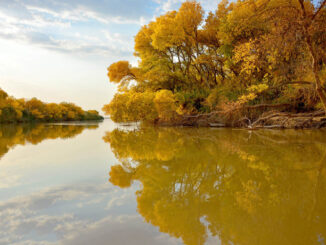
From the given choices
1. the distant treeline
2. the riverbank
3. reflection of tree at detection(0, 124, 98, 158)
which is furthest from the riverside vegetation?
the distant treeline

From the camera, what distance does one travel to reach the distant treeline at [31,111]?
38.6 meters

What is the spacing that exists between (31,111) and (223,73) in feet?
147

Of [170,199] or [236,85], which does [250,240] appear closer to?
[170,199]

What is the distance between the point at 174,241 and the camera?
1543mm

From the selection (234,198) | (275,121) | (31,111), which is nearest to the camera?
(234,198)

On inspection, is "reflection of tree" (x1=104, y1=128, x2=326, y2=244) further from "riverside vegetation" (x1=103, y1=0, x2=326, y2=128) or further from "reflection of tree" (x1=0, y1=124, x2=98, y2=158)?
"reflection of tree" (x1=0, y1=124, x2=98, y2=158)

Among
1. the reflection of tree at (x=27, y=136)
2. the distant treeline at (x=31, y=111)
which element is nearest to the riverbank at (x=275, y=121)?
the reflection of tree at (x=27, y=136)

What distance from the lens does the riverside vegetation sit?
21.4 feet

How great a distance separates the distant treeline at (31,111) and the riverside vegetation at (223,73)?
29197 millimetres

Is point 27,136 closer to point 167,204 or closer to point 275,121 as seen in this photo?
point 167,204

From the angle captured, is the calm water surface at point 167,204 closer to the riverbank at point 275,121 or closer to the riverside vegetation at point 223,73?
the riverside vegetation at point 223,73

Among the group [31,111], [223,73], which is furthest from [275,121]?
[31,111]

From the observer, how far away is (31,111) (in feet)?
157

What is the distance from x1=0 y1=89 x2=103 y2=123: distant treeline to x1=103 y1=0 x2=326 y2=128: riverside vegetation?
29197 millimetres
